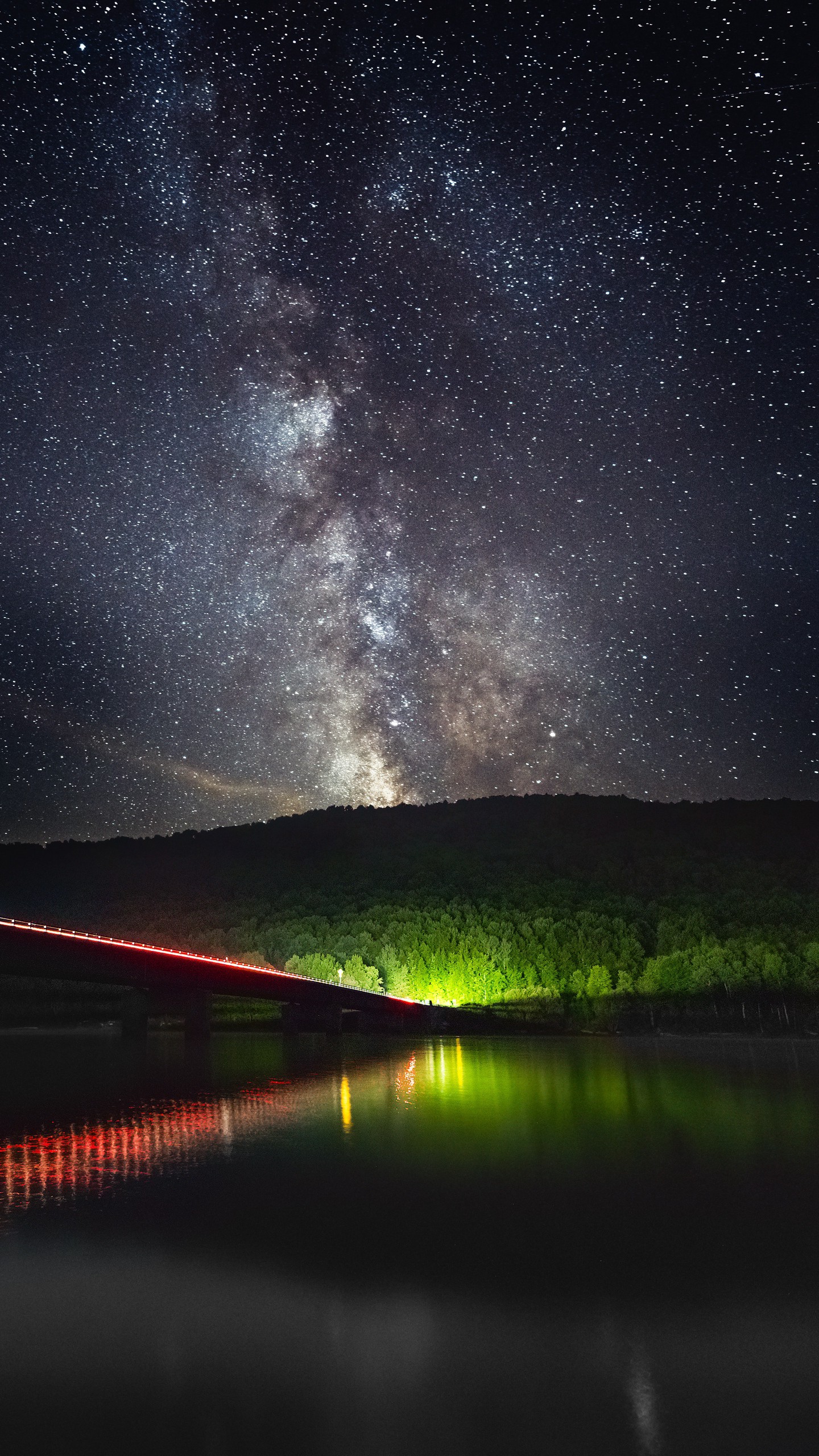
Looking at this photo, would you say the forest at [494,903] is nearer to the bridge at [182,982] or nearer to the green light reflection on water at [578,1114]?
the bridge at [182,982]

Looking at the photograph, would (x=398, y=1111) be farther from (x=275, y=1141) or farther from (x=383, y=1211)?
(x=383, y=1211)

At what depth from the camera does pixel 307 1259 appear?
1237cm

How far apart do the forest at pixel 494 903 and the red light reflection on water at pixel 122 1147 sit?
290 ft

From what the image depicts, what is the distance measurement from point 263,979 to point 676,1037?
132 feet

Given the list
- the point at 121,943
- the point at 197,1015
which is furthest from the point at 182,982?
the point at 121,943

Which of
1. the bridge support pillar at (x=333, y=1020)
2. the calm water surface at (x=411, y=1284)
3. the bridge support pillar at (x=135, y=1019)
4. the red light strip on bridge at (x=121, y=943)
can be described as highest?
the red light strip on bridge at (x=121, y=943)

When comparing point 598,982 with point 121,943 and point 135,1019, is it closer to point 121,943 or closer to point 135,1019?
point 135,1019

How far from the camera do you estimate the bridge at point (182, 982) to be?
63406mm

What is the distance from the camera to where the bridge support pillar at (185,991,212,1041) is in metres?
79.8

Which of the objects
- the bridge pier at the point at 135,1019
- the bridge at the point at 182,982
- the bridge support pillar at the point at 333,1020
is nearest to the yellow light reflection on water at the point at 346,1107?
the bridge at the point at 182,982

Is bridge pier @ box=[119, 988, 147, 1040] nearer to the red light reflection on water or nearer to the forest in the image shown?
the forest

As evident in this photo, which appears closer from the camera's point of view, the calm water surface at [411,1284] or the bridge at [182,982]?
the calm water surface at [411,1284]

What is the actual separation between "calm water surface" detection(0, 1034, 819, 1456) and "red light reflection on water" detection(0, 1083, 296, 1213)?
11cm

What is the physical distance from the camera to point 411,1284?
440 inches
